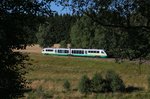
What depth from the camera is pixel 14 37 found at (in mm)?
11500

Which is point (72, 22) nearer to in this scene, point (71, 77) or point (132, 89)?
point (132, 89)

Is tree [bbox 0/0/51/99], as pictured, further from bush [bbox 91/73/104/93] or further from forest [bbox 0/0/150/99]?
bush [bbox 91/73/104/93]

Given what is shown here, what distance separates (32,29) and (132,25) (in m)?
4.05

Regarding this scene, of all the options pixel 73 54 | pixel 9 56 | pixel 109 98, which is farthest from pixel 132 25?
pixel 73 54

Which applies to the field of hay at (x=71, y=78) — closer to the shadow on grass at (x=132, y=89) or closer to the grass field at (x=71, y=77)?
the grass field at (x=71, y=77)

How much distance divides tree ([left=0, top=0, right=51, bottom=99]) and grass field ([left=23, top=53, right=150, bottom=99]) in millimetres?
7204

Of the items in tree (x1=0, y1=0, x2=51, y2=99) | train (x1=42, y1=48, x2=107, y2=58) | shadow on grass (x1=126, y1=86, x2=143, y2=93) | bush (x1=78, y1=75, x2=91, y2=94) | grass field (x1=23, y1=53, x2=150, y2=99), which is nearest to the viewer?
tree (x1=0, y1=0, x2=51, y2=99)

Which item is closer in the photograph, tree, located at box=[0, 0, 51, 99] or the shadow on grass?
tree, located at box=[0, 0, 51, 99]

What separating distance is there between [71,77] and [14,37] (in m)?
53.9

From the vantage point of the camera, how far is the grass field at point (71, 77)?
150ft

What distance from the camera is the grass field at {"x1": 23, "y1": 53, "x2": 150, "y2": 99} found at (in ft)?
150

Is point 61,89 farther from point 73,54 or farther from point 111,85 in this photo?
point 73,54

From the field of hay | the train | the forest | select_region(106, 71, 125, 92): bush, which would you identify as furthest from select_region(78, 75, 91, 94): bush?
the train

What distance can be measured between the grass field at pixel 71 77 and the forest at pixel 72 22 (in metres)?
3.14
